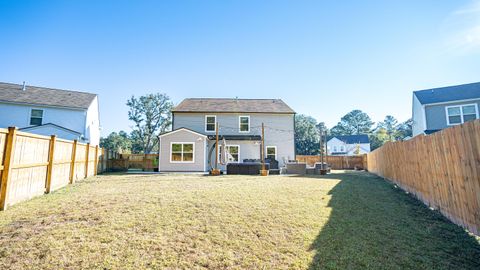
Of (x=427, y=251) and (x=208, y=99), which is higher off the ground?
(x=208, y=99)

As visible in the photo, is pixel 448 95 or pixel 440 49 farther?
pixel 448 95

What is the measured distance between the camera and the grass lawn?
254 cm

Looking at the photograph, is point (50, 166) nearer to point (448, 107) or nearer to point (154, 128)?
point (448, 107)

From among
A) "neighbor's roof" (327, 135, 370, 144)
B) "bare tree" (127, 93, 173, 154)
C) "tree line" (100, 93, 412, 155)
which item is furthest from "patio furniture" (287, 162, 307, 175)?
"neighbor's roof" (327, 135, 370, 144)

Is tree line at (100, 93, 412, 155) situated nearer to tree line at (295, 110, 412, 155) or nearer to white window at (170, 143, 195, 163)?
tree line at (295, 110, 412, 155)

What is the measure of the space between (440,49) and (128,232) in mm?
13515

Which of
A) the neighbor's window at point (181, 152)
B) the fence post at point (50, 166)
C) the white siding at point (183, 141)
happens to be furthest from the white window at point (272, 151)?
the fence post at point (50, 166)

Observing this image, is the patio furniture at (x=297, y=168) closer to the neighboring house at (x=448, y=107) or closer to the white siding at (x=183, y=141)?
the white siding at (x=183, y=141)

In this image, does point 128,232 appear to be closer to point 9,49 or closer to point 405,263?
point 405,263

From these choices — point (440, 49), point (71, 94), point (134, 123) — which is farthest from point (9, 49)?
point (134, 123)

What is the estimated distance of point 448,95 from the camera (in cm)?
1645

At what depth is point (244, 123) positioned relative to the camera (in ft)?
62.6

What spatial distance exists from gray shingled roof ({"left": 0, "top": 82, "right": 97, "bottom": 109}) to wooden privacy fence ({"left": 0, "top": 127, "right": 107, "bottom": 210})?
11.0 metres

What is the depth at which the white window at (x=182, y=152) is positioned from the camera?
1573 centimetres
